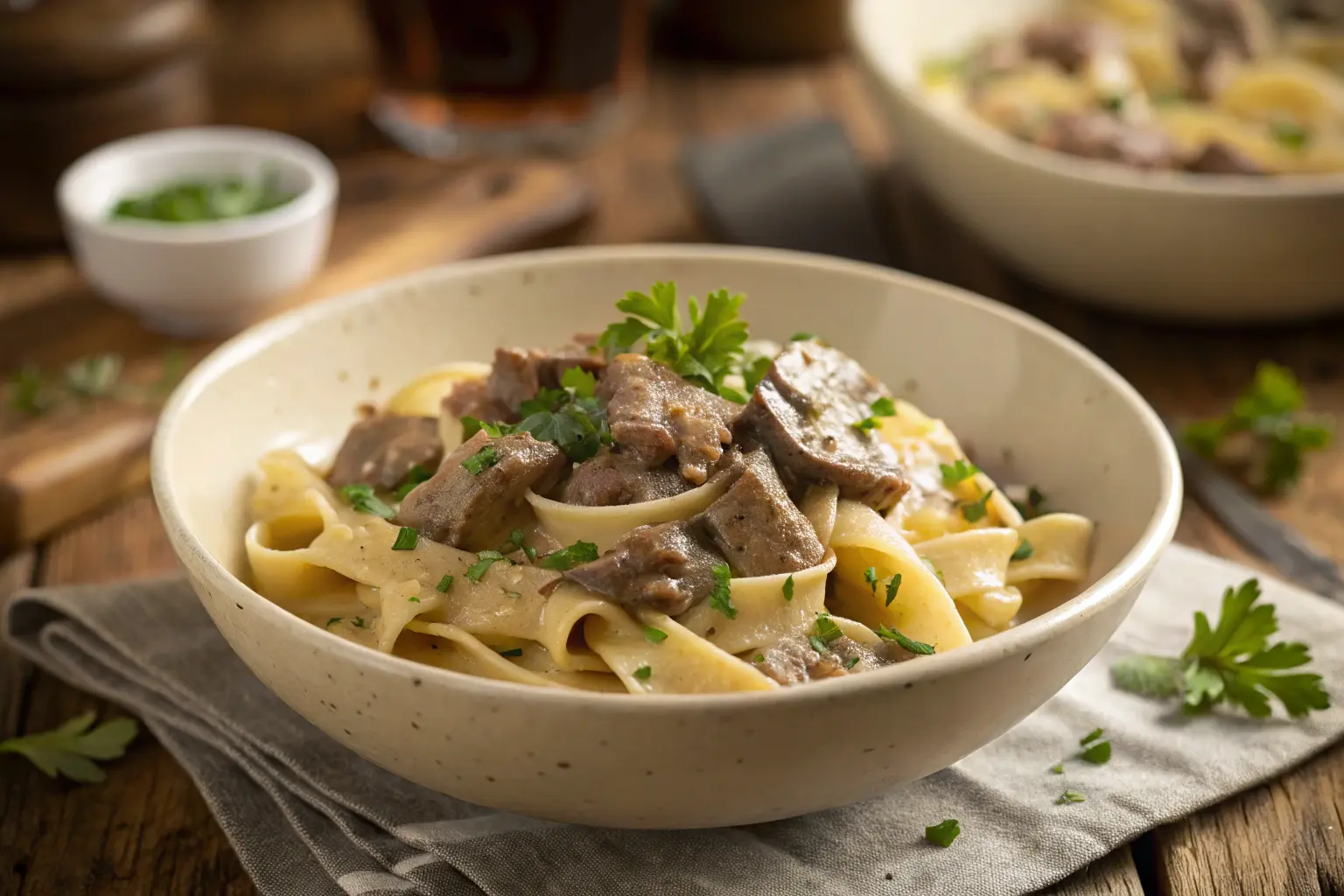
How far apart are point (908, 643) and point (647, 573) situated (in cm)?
58

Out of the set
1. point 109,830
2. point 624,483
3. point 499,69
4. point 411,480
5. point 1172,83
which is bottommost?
point 109,830

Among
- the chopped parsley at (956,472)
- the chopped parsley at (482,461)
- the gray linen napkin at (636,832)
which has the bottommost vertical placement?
the gray linen napkin at (636,832)

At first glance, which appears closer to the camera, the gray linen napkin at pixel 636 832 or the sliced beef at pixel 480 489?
the gray linen napkin at pixel 636 832

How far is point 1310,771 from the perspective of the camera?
341cm

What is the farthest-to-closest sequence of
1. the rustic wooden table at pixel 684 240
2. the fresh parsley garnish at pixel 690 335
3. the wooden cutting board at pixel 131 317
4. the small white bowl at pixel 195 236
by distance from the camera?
the small white bowl at pixel 195 236 < the wooden cutting board at pixel 131 317 < the fresh parsley garnish at pixel 690 335 < the rustic wooden table at pixel 684 240

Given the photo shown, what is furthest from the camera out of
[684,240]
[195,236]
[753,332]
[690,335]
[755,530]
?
[684,240]

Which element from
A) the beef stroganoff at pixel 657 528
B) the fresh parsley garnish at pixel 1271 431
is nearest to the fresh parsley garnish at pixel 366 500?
the beef stroganoff at pixel 657 528

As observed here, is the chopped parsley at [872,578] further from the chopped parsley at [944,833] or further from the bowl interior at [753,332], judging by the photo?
the bowl interior at [753,332]

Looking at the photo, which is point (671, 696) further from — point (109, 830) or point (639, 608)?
point (109, 830)

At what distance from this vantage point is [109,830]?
10.7ft

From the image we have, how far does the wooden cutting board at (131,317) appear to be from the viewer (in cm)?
455

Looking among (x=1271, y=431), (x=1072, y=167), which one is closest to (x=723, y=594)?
(x=1271, y=431)

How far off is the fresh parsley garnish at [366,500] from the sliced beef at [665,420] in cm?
65

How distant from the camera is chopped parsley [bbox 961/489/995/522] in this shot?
3646 millimetres
